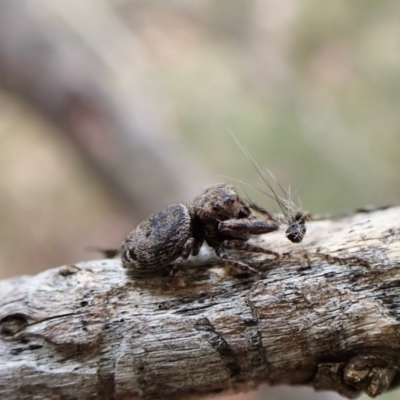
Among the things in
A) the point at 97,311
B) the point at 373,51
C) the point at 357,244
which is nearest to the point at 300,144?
the point at 373,51

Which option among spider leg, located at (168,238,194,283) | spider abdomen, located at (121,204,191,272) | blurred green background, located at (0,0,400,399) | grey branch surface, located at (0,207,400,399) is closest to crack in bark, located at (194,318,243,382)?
grey branch surface, located at (0,207,400,399)

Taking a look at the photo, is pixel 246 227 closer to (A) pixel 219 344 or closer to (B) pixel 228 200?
(B) pixel 228 200

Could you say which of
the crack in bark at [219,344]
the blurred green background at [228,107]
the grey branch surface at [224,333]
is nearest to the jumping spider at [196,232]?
the grey branch surface at [224,333]

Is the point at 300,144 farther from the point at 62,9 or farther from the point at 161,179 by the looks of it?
the point at 62,9

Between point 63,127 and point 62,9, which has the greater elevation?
point 62,9

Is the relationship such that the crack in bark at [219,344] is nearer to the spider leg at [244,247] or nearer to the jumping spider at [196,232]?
the jumping spider at [196,232]
